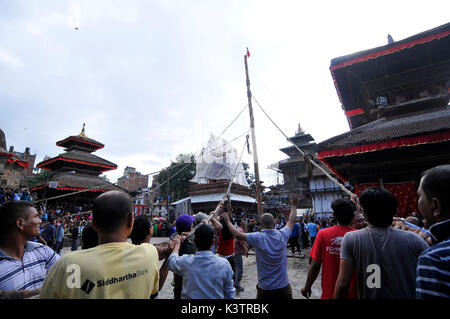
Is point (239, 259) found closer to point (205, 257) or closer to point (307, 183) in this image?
point (205, 257)

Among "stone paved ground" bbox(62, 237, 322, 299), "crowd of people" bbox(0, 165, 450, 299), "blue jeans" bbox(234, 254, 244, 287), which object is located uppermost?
"crowd of people" bbox(0, 165, 450, 299)

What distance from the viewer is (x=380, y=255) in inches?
78.3

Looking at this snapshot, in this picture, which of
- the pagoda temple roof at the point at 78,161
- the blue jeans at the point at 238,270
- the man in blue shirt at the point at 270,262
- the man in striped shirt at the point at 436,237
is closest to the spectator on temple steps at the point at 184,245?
the man in blue shirt at the point at 270,262

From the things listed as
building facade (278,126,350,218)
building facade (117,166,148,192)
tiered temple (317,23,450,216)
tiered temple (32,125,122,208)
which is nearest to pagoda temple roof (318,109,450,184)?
tiered temple (317,23,450,216)

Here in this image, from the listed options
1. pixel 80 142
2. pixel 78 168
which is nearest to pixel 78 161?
pixel 78 168

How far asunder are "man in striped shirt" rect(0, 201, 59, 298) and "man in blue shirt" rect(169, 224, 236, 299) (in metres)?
1.28

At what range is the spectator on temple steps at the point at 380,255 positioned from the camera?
191 cm

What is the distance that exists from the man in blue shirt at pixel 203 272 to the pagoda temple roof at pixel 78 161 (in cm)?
2689

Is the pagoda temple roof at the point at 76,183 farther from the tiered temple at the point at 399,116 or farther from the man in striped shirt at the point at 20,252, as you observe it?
the tiered temple at the point at 399,116

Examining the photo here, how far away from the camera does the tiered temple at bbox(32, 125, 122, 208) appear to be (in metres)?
21.8

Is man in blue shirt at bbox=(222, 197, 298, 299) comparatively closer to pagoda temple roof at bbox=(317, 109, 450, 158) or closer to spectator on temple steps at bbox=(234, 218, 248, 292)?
spectator on temple steps at bbox=(234, 218, 248, 292)
